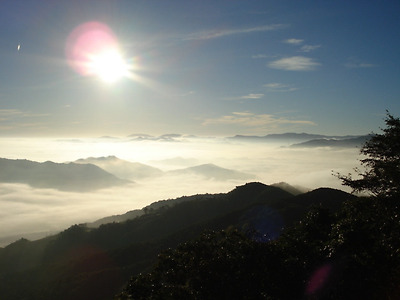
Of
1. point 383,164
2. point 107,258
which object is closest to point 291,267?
point 383,164

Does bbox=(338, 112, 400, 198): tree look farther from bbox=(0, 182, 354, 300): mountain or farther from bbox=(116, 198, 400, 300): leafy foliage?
bbox=(0, 182, 354, 300): mountain

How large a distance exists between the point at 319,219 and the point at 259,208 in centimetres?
11558

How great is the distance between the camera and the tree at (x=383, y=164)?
37.2 m

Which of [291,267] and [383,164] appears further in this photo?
[383,164]

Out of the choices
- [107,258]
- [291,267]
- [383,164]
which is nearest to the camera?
[291,267]

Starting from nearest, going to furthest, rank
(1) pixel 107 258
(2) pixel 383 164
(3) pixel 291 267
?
(3) pixel 291 267
(2) pixel 383 164
(1) pixel 107 258

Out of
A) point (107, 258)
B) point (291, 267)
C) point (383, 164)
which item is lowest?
point (107, 258)

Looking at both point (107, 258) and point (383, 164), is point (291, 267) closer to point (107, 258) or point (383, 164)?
point (383, 164)

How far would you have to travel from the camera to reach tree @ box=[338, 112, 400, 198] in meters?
37.2

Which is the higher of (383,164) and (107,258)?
(383,164)

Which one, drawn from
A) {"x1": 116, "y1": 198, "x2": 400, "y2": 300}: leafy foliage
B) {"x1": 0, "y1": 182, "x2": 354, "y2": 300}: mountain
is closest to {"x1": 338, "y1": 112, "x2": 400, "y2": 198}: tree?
{"x1": 116, "y1": 198, "x2": 400, "y2": 300}: leafy foliage

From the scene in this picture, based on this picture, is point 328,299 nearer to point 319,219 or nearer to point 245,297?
point 245,297

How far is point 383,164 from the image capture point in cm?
3966

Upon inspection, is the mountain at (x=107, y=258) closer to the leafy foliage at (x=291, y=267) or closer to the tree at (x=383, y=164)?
the tree at (x=383, y=164)
